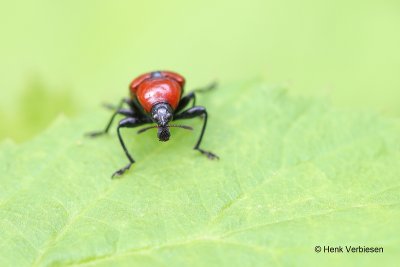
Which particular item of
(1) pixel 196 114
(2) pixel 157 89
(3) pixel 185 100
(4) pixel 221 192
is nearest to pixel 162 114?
(2) pixel 157 89

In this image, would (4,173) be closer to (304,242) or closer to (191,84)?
(304,242)

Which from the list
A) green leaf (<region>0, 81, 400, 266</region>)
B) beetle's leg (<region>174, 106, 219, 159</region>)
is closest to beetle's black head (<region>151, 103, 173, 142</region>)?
green leaf (<region>0, 81, 400, 266</region>)

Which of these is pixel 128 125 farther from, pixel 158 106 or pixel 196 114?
pixel 196 114

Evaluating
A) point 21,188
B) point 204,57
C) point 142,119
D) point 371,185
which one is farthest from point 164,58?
point 371,185
